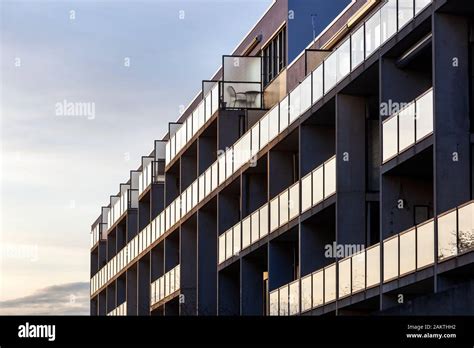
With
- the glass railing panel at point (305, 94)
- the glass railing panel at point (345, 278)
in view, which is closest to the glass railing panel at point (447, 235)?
the glass railing panel at point (345, 278)

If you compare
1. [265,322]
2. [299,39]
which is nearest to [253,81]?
[299,39]

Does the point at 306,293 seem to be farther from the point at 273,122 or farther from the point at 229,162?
the point at 229,162

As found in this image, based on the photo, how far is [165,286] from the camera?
208 ft

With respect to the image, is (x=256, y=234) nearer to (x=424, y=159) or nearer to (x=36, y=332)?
(x=424, y=159)

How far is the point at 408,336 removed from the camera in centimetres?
2291

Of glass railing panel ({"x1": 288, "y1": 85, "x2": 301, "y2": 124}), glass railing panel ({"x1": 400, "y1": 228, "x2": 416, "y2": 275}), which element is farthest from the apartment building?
glass railing panel ({"x1": 288, "y1": 85, "x2": 301, "y2": 124})

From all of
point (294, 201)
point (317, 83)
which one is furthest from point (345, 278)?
point (317, 83)

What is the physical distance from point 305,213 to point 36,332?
61.9 ft

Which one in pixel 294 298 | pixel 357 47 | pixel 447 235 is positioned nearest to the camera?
pixel 447 235

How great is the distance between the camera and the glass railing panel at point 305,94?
40438mm

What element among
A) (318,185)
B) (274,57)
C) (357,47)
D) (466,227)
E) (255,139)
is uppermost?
(274,57)

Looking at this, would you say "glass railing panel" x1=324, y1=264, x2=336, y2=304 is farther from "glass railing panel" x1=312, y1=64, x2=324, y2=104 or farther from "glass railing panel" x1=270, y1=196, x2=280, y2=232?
"glass railing panel" x1=270, y1=196, x2=280, y2=232

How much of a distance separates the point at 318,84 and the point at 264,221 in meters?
7.54

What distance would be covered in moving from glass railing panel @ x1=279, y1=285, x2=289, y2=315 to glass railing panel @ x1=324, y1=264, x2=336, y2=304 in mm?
4139
